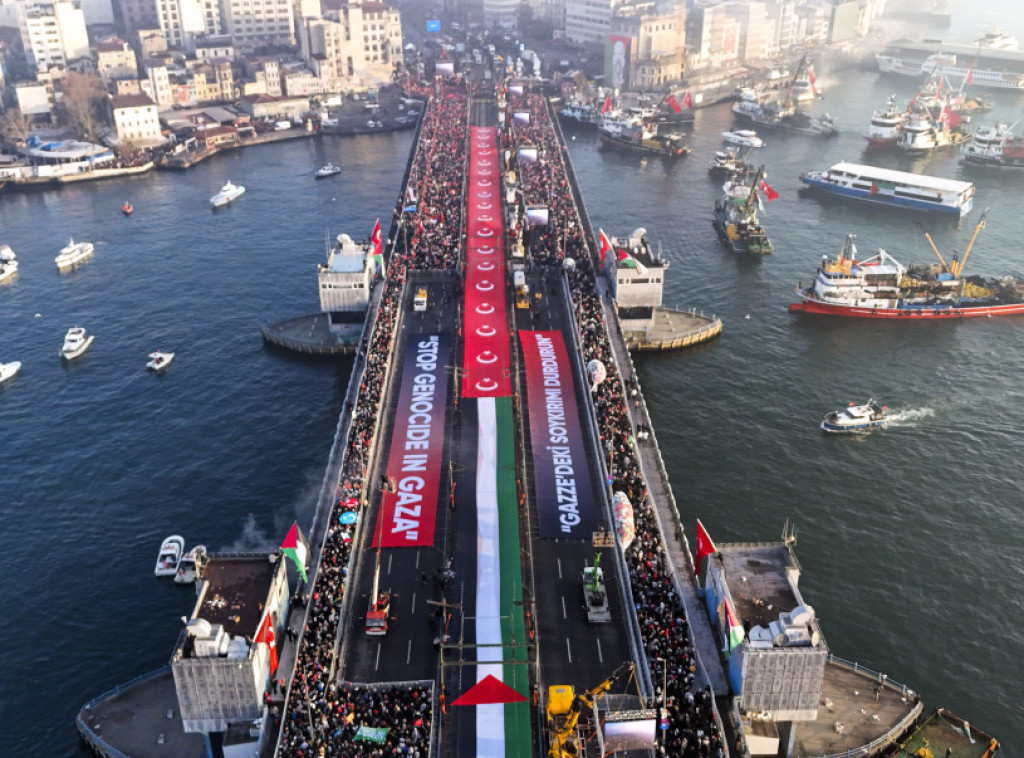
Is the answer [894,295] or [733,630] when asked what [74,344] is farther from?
[894,295]

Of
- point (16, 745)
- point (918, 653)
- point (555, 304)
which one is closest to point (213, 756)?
point (16, 745)

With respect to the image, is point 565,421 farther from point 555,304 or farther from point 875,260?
point 875,260

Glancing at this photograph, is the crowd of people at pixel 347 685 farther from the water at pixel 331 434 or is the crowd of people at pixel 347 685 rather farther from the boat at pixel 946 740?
the boat at pixel 946 740

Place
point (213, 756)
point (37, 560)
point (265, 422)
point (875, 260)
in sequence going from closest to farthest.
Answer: point (213, 756), point (37, 560), point (265, 422), point (875, 260)

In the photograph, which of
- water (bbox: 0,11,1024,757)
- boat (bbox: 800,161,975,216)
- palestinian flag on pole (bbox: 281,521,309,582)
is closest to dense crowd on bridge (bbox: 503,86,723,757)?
water (bbox: 0,11,1024,757)

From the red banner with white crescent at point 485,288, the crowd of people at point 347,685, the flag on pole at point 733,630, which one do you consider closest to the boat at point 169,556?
the crowd of people at point 347,685

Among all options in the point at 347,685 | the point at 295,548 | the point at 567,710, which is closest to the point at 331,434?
the point at 295,548
